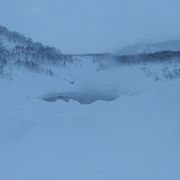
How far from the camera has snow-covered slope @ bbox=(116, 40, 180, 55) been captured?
39.4 ft

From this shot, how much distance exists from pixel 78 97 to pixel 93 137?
119 inches

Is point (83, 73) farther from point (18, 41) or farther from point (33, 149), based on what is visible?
point (33, 149)

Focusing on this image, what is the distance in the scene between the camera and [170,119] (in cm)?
710

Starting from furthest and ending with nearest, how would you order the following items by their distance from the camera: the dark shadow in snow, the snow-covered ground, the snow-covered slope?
the snow-covered slope, the dark shadow in snow, the snow-covered ground

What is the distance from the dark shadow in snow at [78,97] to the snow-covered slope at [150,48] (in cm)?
289

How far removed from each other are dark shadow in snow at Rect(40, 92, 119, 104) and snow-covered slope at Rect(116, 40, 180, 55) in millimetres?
2887

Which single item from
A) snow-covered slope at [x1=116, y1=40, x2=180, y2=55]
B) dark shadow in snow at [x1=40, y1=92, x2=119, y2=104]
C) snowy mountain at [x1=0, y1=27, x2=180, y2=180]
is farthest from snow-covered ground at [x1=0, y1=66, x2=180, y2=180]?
snow-covered slope at [x1=116, y1=40, x2=180, y2=55]

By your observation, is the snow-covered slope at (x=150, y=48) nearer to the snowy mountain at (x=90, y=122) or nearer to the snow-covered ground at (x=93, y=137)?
the snowy mountain at (x=90, y=122)

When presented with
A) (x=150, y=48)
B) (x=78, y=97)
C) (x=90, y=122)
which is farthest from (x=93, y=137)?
(x=150, y=48)

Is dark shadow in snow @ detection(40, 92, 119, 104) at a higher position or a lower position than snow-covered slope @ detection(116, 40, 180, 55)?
lower

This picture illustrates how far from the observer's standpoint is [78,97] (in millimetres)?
9648

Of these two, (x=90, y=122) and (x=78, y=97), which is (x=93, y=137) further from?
(x=78, y=97)

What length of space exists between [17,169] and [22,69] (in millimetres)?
5072

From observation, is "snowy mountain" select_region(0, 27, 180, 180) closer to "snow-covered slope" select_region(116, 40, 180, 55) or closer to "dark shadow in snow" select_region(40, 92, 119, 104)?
"dark shadow in snow" select_region(40, 92, 119, 104)
